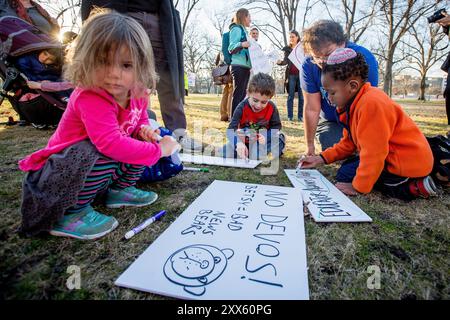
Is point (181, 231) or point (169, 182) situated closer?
point (181, 231)

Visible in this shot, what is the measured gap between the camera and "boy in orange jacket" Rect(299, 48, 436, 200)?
1246 mm

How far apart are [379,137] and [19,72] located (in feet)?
10.5

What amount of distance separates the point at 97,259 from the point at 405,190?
4.66 feet

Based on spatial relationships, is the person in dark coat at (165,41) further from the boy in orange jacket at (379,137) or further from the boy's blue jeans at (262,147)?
the boy in orange jacket at (379,137)

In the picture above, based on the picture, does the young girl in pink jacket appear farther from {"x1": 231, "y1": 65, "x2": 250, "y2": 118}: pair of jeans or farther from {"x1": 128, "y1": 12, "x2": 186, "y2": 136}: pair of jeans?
{"x1": 231, "y1": 65, "x2": 250, "y2": 118}: pair of jeans

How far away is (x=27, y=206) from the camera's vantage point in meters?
0.87

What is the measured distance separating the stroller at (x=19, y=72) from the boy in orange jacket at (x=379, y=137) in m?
2.67

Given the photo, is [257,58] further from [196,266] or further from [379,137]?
[196,266]

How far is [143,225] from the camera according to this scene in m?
0.97

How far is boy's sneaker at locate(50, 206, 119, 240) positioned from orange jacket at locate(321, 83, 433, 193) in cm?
120

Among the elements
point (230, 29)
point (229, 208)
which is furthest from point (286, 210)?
point (230, 29)

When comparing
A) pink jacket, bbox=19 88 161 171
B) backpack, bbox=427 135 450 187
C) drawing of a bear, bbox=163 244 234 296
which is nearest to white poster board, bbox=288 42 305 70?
backpack, bbox=427 135 450 187

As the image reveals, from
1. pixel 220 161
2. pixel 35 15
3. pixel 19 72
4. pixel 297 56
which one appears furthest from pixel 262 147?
pixel 35 15
